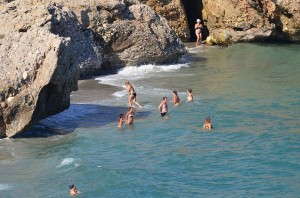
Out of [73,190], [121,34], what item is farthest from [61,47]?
[121,34]

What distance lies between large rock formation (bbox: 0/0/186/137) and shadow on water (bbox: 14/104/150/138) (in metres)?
0.92

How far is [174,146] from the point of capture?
2100 cm

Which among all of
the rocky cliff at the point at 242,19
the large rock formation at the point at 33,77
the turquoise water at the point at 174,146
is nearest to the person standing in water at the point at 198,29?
the rocky cliff at the point at 242,19

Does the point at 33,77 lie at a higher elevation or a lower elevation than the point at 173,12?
lower

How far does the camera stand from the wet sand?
27.7m

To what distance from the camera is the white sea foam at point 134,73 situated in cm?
3130

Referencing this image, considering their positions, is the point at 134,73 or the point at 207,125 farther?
the point at 134,73

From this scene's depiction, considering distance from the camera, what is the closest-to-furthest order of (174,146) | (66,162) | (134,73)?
(66,162) → (174,146) → (134,73)

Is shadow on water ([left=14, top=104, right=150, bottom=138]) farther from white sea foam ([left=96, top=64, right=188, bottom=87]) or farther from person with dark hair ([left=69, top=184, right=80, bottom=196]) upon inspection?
person with dark hair ([left=69, top=184, right=80, bottom=196])

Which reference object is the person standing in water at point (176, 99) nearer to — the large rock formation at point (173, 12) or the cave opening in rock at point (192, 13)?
the large rock formation at point (173, 12)

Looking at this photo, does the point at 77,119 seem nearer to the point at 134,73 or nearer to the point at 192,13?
the point at 134,73

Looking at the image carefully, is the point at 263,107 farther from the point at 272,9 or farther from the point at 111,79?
the point at 272,9

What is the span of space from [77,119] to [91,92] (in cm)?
431

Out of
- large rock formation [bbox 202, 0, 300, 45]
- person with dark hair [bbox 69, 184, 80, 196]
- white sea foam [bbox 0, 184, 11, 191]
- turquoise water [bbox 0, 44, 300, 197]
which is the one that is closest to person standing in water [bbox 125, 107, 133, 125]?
turquoise water [bbox 0, 44, 300, 197]
